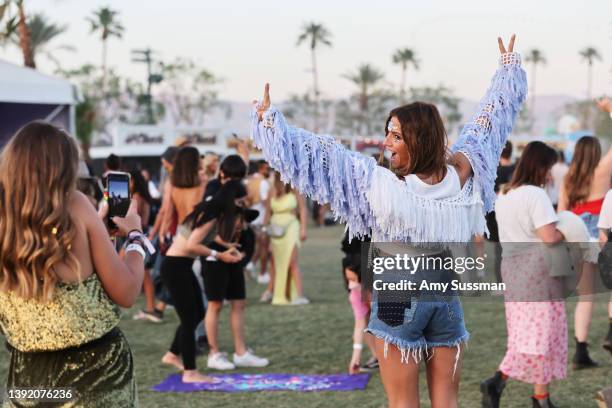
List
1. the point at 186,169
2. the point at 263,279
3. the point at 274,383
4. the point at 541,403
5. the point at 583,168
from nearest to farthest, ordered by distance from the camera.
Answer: the point at 541,403 → the point at 274,383 → the point at 583,168 → the point at 186,169 → the point at 263,279

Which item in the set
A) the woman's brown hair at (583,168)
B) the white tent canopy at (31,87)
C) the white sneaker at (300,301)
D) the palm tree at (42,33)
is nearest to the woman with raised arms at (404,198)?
the woman's brown hair at (583,168)

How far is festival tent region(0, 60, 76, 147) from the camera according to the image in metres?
13.9

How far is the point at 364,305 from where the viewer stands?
24.7ft

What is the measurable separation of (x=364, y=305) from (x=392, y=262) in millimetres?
3753

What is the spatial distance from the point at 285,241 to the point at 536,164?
655 centimetres

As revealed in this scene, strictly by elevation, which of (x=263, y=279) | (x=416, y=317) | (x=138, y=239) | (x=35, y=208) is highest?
(x=35, y=208)

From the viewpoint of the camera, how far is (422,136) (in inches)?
147

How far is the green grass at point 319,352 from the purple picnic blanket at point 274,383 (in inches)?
4.4

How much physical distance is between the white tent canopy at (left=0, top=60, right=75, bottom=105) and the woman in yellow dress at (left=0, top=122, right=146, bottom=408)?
10.9 metres

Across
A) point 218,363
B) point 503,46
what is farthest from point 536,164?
point 218,363

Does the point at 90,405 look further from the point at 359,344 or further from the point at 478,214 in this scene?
the point at 359,344

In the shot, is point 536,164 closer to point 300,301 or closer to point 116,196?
point 116,196

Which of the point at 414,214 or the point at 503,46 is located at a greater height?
the point at 503,46

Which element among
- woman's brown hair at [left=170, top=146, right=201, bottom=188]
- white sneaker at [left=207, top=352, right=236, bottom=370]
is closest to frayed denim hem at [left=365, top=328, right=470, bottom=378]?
white sneaker at [left=207, top=352, right=236, bottom=370]
